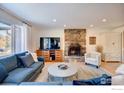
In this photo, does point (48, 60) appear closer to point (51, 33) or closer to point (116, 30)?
point (51, 33)

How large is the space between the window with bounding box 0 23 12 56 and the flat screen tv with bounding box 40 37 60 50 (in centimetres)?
322

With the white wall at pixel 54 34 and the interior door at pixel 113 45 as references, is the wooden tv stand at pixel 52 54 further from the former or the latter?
the interior door at pixel 113 45

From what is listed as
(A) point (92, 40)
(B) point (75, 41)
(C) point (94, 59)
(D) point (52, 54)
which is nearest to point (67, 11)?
(C) point (94, 59)

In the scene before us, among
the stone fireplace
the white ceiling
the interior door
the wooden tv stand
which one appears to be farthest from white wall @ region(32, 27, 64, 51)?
the white ceiling

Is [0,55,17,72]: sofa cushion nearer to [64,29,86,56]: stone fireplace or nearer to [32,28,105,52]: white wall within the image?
[32,28,105,52]: white wall

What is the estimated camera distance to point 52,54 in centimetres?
841

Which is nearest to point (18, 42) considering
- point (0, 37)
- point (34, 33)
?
point (0, 37)

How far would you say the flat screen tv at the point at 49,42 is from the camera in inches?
339

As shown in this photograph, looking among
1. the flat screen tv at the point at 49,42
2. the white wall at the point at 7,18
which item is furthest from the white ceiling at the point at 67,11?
the flat screen tv at the point at 49,42

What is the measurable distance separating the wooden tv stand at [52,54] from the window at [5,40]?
2844mm

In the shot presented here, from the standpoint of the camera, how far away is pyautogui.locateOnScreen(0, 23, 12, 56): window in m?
4.88

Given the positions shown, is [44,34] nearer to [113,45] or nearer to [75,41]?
[75,41]

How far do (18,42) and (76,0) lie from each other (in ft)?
17.6

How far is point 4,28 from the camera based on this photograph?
5.11 metres
